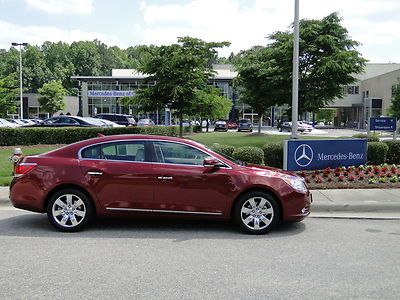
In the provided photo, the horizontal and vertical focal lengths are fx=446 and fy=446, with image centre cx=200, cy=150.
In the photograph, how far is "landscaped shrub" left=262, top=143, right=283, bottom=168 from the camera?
1243 centimetres

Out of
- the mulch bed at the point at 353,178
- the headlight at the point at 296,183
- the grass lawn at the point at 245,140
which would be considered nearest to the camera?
the headlight at the point at 296,183

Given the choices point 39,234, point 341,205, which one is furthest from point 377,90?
point 39,234

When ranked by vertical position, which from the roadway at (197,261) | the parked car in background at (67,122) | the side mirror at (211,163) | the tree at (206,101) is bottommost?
the roadway at (197,261)

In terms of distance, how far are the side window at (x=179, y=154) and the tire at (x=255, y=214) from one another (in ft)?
2.96

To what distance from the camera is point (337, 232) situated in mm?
6910

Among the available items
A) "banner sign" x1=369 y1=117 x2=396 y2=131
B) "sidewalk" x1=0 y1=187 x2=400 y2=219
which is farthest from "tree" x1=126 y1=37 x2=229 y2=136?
"sidewalk" x1=0 y1=187 x2=400 y2=219

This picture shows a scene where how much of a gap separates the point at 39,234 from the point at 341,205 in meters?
5.45

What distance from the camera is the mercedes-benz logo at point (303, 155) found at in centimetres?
1112

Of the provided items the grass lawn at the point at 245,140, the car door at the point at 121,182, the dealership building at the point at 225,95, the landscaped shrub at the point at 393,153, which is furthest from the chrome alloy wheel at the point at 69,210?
the dealership building at the point at 225,95

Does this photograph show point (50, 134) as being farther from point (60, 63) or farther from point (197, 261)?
point (60, 63)

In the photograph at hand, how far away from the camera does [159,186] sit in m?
6.66

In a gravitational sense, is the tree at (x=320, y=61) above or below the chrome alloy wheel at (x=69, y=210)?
above

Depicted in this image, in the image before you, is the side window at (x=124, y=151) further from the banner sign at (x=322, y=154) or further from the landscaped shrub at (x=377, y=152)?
the landscaped shrub at (x=377, y=152)

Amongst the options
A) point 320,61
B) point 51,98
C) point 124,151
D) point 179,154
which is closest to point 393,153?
point 320,61
